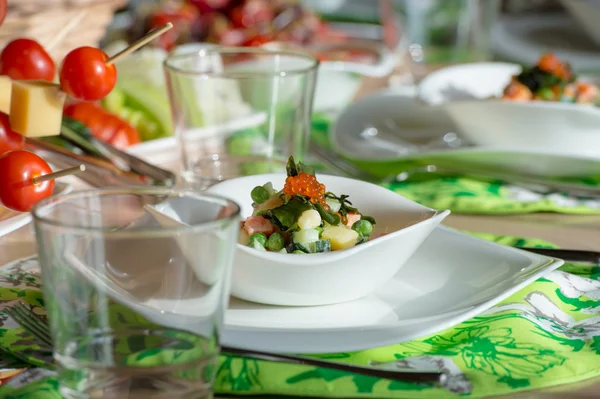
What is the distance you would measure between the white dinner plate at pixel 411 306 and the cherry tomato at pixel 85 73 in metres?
0.28

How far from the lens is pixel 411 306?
78cm

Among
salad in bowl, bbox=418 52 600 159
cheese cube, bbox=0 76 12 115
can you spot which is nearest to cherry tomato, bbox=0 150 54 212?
cheese cube, bbox=0 76 12 115

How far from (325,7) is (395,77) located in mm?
2010

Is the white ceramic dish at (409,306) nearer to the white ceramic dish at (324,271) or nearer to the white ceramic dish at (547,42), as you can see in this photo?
the white ceramic dish at (324,271)

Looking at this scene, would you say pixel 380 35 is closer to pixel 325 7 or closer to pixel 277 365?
pixel 325 7

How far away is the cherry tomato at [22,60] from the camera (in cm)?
99

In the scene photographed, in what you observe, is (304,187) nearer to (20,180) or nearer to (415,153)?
(20,180)

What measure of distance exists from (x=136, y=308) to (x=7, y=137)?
0.44 meters

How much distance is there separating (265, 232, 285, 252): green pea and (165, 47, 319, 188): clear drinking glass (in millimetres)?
366

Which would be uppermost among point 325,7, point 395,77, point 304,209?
point 304,209

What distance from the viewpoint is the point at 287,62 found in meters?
1.26

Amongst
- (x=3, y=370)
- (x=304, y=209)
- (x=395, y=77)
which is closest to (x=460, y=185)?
(x=304, y=209)

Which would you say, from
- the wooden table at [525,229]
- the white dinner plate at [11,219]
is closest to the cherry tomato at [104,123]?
the wooden table at [525,229]

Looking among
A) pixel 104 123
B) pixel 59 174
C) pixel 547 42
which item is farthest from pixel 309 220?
pixel 547 42
